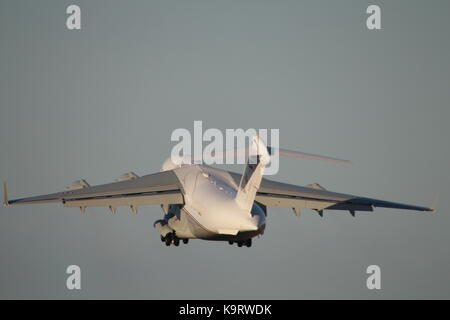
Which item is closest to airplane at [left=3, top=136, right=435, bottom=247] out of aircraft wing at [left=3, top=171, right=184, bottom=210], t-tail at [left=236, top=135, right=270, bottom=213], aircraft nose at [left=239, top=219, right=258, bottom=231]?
aircraft wing at [left=3, top=171, right=184, bottom=210]

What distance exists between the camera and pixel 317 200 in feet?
184

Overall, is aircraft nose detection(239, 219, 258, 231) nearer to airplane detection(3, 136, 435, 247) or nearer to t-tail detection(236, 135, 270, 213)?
t-tail detection(236, 135, 270, 213)

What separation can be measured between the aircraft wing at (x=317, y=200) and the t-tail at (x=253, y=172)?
6921mm

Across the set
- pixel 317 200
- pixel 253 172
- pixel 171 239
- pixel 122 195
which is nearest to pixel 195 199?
pixel 122 195

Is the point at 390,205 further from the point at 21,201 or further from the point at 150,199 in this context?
the point at 21,201

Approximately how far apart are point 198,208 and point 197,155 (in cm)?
853

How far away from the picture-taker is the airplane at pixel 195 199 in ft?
170

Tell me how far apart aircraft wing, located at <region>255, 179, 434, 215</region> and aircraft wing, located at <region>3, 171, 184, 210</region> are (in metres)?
4.36

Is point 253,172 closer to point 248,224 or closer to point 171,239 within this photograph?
point 248,224

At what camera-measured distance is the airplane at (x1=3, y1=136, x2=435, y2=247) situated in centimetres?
5172

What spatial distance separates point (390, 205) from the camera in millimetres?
55688

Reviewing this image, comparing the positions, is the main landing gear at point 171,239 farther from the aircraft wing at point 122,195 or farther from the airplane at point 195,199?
the aircraft wing at point 122,195

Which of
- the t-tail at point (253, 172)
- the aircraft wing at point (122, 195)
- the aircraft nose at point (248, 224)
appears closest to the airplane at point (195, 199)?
the aircraft wing at point (122, 195)
